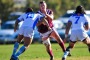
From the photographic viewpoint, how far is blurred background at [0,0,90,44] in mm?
41062

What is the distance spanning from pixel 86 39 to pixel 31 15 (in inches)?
79.6

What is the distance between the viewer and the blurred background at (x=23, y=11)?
41.1m

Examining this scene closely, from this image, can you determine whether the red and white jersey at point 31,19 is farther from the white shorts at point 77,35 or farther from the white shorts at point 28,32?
the white shorts at point 77,35

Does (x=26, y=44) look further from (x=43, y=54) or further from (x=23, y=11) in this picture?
(x=23, y=11)

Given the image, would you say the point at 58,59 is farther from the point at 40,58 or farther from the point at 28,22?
the point at 28,22

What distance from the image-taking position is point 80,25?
1603 cm

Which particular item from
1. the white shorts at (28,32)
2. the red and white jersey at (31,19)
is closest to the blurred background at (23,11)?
the red and white jersey at (31,19)

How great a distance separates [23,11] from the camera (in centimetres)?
6844

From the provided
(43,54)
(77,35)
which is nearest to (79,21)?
(77,35)

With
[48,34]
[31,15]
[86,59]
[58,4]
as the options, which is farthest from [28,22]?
[58,4]

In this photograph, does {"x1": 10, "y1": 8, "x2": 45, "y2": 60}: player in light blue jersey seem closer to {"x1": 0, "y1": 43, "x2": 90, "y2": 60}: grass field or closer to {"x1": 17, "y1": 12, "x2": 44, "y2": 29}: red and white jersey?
{"x1": 17, "y1": 12, "x2": 44, "y2": 29}: red and white jersey

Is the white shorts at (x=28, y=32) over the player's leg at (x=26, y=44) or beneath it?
over

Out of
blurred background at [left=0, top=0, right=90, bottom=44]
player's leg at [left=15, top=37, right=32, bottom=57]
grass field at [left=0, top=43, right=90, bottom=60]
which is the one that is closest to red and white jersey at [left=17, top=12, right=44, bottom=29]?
player's leg at [left=15, top=37, right=32, bottom=57]

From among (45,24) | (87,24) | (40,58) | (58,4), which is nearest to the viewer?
(87,24)
